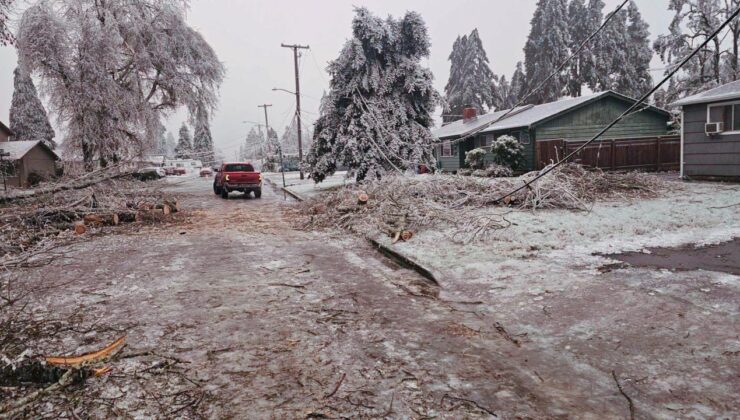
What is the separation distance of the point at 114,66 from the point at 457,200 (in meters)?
22.2

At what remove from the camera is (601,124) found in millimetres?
24969

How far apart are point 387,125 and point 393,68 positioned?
2.73m

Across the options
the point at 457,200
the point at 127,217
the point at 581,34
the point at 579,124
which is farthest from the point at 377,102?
the point at 581,34

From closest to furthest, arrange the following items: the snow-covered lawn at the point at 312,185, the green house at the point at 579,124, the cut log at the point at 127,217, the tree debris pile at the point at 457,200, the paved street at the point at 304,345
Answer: the paved street at the point at 304,345 → the tree debris pile at the point at 457,200 → the cut log at the point at 127,217 → the snow-covered lawn at the point at 312,185 → the green house at the point at 579,124

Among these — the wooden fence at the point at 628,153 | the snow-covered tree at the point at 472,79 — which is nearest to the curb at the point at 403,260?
the wooden fence at the point at 628,153

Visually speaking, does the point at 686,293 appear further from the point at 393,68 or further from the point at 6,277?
the point at 393,68

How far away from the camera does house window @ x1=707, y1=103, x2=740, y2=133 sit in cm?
1411

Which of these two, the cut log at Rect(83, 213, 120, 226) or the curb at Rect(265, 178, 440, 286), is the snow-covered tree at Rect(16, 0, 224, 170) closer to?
the cut log at Rect(83, 213, 120, 226)

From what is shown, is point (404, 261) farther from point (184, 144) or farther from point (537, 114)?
point (184, 144)

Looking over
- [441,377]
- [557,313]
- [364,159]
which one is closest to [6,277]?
[441,377]

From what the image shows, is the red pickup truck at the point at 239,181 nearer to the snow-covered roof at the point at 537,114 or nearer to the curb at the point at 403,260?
the curb at the point at 403,260

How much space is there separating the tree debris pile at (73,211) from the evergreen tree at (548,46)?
4147cm

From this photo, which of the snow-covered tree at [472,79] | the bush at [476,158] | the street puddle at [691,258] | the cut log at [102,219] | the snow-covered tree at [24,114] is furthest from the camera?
the snow-covered tree at [472,79]

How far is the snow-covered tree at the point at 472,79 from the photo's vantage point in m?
52.8
